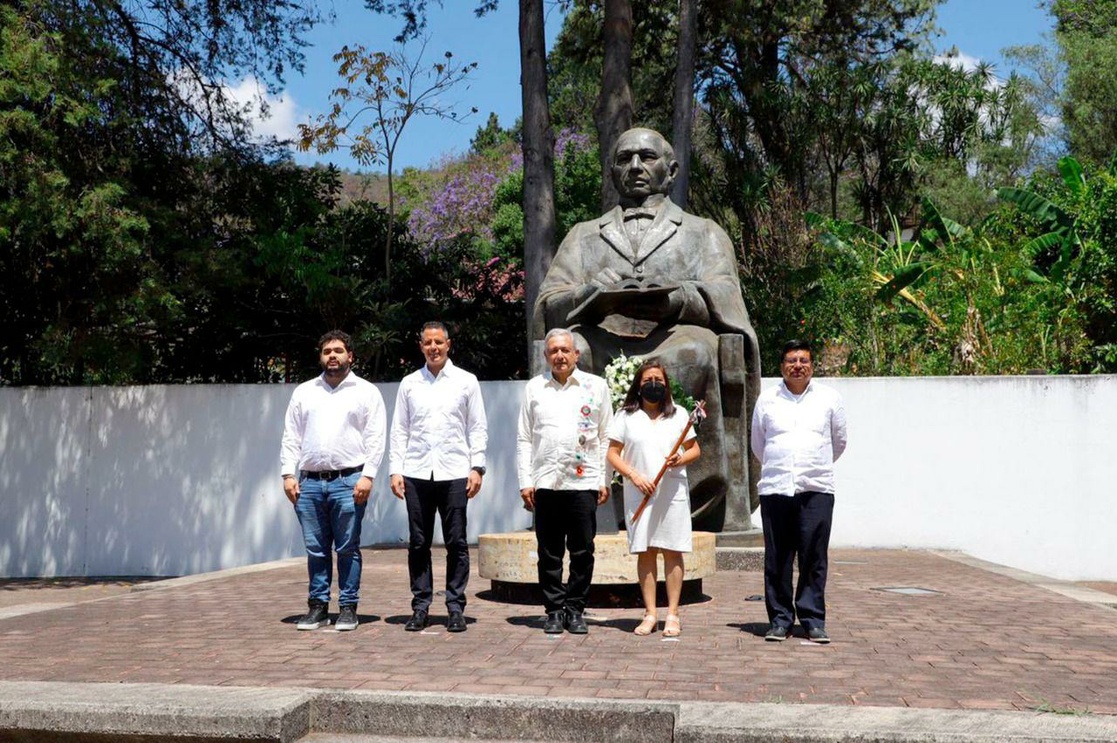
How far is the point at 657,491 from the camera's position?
652cm

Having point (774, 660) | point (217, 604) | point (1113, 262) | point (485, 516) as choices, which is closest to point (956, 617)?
point (774, 660)

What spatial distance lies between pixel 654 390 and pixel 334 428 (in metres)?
1.73

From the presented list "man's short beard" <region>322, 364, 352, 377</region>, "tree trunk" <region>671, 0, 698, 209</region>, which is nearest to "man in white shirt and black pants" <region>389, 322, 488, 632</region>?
"man's short beard" <region>322, 364, 352, 377</region>

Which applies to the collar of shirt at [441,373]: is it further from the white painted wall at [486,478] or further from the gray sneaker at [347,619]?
the white painted wall at [486,478]

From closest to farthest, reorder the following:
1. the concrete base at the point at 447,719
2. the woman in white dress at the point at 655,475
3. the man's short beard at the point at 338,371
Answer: the concrete base at the point at 447,719, the woman in white dress at the point at 655,475, the man's short beard at the point at 338,371

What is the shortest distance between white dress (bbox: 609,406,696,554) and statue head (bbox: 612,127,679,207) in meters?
Answer: 3.54

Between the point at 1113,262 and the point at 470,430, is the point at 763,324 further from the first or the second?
the point at 470,430

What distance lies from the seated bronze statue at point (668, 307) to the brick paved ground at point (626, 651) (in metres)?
1.17

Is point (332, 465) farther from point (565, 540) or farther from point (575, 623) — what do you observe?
point (575, 623)

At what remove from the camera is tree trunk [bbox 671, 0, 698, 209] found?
1491 cm

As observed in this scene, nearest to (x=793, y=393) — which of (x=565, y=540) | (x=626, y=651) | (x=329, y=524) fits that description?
(x=565, y=540)

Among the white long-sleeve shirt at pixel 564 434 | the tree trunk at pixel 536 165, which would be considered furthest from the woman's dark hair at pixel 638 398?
the tree trunk at pixel 536 165

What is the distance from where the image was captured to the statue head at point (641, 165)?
9633 millimetres

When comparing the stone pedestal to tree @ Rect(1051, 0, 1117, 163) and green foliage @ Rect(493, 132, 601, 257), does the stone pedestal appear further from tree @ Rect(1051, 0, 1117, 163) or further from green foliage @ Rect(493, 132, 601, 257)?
tree @ Rect(1051, 0, 1117, 163)
